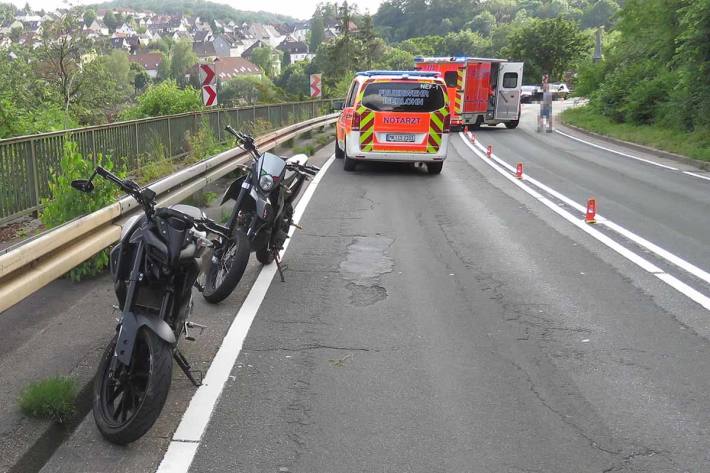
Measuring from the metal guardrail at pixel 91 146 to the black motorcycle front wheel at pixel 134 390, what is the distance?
15.4ft

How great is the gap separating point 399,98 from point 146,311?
12.0 metres

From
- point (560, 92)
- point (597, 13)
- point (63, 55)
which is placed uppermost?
point (597, 13)

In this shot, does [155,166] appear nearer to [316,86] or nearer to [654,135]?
[654,135]

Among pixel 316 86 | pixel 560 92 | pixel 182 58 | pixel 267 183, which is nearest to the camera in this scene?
pixel 267 183

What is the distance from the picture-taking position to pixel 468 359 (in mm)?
5273

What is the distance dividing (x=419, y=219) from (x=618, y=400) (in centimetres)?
636

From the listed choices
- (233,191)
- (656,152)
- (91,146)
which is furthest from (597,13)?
(233,191)

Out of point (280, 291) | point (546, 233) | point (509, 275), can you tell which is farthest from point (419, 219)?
point (280, 291)

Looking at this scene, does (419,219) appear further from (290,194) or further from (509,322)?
(509,322)

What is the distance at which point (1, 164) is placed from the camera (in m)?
8.19

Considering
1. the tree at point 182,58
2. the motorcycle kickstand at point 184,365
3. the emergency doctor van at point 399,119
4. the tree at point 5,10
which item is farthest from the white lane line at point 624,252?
the tree at point 182,58

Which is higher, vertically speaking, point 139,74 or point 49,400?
point 49,400

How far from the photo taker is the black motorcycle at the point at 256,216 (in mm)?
6492

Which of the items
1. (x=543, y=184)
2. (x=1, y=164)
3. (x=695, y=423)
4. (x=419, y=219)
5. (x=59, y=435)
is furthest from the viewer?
(x=543, y=184)
